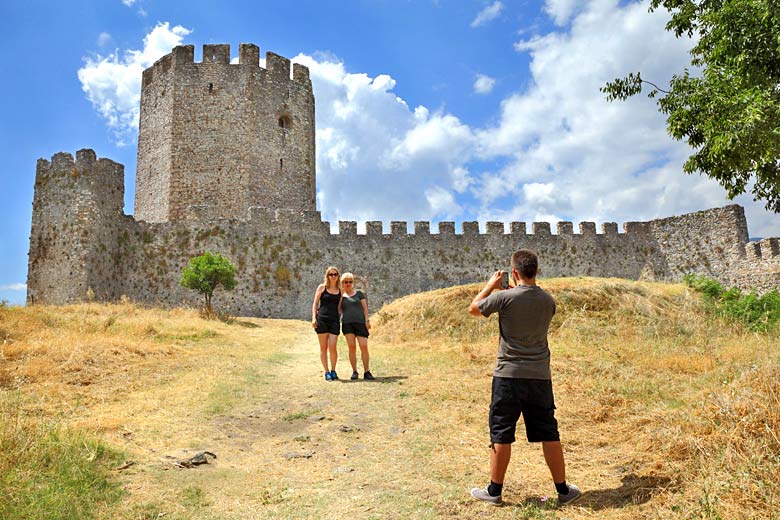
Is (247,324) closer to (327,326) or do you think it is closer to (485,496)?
(327,326)

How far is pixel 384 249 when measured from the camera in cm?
2420

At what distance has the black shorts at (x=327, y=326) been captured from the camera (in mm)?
9164

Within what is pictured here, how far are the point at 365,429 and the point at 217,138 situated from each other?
78.0 ft

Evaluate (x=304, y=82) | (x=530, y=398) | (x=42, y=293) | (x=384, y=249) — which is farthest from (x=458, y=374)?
(x=304, y=82)

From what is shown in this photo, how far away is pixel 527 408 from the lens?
13.7 feet

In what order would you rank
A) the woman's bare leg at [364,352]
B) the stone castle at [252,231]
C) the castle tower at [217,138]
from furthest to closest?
the castle tower at [217,138], the stone castle at [252,231], the woman's bare leg at [364,352]

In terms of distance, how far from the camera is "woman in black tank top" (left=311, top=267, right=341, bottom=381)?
9.14 metres

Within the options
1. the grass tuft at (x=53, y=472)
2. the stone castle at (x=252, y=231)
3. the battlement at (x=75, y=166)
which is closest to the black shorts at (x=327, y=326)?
the grass tuft at (x=53, y=472)

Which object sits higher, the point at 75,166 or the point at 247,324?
the point at 75,166

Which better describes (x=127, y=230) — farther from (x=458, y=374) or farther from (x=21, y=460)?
(x=21, y=460)

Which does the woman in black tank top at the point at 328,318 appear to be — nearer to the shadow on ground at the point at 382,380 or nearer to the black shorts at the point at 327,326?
the black shorts at the point at 327,326

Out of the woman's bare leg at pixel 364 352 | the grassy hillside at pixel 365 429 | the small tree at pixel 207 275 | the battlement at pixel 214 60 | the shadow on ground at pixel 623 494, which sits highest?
the battlement at pixel 214 60

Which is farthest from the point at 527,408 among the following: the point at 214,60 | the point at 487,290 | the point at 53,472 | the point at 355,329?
the point at 214,60

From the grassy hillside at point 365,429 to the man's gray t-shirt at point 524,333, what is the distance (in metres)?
0.98
